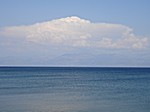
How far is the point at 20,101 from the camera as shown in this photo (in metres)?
52.1

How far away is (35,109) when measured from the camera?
44.9m

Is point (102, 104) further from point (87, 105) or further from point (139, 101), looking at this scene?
point (139, 101)

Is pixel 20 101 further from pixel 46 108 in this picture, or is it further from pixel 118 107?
pixel 118 107

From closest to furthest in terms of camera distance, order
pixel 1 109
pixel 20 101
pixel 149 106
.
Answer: pixel 1 109, pixel 149 106, pixel 20 101

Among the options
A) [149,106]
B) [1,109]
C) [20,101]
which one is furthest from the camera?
[20,101]

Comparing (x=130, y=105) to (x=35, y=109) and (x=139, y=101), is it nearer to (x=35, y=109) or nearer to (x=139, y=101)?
(x=139, y=101)

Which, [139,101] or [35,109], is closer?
[35,109]

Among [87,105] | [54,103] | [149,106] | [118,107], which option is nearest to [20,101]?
[54,103]


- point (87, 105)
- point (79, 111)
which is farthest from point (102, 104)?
point (79, 111)

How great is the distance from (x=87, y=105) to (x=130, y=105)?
5.38 meters

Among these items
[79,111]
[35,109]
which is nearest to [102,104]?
[79,111]

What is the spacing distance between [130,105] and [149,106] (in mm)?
2414

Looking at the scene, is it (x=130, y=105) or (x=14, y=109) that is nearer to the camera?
(x=14, y=109)

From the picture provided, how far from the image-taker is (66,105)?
48.9 meters
